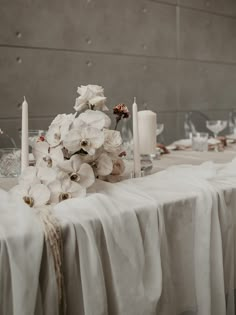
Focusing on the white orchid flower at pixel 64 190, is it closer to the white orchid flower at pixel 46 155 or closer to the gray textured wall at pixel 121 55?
the white orchid flower at pixel 46 155

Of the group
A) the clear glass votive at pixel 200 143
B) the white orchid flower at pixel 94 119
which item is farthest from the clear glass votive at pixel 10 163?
the clear glass votive at pixel 200 143

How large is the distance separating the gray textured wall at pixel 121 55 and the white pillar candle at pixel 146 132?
2.10m

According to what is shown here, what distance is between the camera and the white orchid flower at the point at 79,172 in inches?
44.0

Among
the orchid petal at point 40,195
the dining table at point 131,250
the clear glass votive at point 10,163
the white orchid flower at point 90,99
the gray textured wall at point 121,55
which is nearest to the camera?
the dining table at point 131,250

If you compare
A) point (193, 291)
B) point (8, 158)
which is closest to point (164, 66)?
point (8, 158)

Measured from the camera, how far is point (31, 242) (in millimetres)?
891

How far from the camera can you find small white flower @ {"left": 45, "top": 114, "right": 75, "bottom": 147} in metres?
1.15

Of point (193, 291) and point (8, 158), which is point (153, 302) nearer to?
point (193, 291)

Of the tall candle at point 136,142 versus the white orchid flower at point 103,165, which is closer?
the white orchid flower at point 103,165

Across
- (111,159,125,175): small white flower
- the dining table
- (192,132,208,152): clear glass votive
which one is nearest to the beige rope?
the dining table

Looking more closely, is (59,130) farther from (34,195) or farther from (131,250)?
(131,250)

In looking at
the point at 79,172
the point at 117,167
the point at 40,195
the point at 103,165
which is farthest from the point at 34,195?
the point at 117,167

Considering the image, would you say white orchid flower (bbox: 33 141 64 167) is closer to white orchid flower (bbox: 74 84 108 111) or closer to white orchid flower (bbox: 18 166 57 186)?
white orchid flower (bbox: 18 166 57 186)

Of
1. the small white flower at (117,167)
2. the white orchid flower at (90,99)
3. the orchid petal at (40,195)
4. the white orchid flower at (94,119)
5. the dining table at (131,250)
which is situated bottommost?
the dining table at (131,250)
